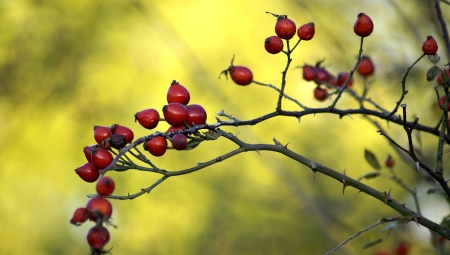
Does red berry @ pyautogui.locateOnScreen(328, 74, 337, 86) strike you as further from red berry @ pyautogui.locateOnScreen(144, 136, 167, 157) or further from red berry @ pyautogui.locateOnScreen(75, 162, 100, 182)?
red berry @ pyautogui.locateOnScreen(75, 162, 100, 182)

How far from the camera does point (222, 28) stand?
5.82m

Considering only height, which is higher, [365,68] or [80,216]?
[365,68]

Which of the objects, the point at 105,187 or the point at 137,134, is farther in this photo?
the point at 137,134

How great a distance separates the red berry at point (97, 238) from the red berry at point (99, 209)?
0.02 meters

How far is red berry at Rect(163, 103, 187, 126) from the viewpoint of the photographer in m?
1.21

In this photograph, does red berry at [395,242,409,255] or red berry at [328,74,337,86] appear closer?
red berry at [328,74,337,86]

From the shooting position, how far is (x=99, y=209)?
3.09 feet

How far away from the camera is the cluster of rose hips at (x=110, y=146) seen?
936 millimetres

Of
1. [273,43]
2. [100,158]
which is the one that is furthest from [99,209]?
[273,43]

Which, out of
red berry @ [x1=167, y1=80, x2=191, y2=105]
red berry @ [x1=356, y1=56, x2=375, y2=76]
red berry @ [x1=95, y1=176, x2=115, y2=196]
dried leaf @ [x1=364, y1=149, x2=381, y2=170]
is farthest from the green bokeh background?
red berry @ [x1=95, y1=176, x2=115, y2=196]

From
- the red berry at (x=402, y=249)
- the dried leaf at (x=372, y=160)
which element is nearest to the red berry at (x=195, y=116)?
the dried leaf at (x=372, y=160)

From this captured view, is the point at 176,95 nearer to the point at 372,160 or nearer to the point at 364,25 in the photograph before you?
the point at 364,25

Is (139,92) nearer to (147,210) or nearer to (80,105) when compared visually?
(80,105)

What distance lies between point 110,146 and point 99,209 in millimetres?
224
